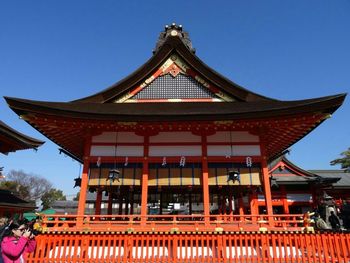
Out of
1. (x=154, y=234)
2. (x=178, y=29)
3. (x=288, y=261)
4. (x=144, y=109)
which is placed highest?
(x=178, y=29)

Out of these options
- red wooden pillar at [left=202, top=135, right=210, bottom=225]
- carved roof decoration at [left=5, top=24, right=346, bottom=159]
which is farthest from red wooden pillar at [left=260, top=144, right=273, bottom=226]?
red wooden pillar at [left=202, top=135, right=210, bottom=225]

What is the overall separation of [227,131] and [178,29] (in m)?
9.52

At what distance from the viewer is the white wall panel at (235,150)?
36.7 feet

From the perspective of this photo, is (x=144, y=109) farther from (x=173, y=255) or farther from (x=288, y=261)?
(x=288, y=261)

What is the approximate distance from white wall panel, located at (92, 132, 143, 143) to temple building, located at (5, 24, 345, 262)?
4cm

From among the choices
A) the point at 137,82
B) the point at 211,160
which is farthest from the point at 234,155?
the point at 137,82

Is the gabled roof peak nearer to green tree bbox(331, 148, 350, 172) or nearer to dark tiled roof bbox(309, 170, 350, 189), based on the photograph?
dark tiled roof bbox(309, 170, 350, 189)

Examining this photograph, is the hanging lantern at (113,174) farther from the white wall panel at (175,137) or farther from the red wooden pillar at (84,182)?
the white wall panel at (175,137)

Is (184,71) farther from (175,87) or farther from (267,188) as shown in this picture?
(267,188)

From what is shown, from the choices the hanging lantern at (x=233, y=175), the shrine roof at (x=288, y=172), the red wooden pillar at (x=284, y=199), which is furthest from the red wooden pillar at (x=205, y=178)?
the red wooden pillar at (x=284, y=199)

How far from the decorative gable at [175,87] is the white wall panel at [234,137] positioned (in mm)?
2342

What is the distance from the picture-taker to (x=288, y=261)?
877 centimetres

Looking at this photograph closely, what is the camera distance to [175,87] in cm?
1348

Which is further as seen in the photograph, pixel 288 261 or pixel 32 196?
pixel 32 196
